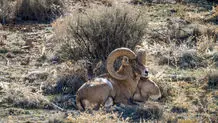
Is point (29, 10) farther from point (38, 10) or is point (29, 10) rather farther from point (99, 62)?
point (99, 62)

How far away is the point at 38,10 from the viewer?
21.3 metres

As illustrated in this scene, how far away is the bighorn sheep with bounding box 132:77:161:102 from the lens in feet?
43.0

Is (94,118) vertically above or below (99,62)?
above

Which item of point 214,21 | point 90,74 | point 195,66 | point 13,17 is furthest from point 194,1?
point 90,74

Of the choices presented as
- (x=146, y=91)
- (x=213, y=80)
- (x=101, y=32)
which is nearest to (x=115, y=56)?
(x=146, y=91)

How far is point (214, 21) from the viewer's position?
2128 cm

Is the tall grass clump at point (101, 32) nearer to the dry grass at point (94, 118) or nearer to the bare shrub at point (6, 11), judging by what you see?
the dry grass at point (94, 118)

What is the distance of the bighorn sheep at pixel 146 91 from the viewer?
43.0 feet

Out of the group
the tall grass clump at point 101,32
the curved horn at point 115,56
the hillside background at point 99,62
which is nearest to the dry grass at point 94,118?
the hillside background at point 99,62

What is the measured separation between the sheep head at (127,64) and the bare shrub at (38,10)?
8393 mm

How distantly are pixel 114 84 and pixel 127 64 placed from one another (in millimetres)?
484

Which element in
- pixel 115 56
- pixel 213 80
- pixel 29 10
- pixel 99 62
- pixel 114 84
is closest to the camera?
pixel 115 56

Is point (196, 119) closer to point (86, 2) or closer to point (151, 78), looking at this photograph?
point (151, 78)

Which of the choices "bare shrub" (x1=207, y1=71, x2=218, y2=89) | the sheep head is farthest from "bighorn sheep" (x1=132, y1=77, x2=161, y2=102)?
"bare shrub" (x1=207, y1=71, x2=218, y2=89)
